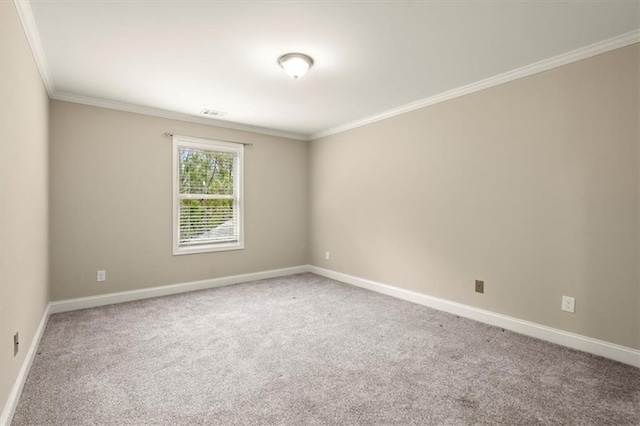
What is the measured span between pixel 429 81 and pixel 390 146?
108 centimetres

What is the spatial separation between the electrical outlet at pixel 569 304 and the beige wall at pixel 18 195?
3752mm

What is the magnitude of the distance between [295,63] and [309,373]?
2.38 m

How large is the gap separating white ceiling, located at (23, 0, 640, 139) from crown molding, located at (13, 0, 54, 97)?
3cm

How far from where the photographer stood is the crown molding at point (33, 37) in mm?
1997

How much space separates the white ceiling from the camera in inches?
81.6

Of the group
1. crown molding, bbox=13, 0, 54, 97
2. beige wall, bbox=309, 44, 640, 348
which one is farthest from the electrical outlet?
crown molding, bbox=13, 0, 54, 97

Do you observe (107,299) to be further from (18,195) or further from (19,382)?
(18,195)

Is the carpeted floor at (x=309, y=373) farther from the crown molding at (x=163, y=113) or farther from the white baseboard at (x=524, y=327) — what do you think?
the crown molding at (x=163, y=113)

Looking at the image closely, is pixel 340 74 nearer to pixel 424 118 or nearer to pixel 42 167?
pixel 424 118

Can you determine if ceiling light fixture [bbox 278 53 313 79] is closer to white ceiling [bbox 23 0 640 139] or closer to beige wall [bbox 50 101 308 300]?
white ceiling [bbox 23 0 640 139]

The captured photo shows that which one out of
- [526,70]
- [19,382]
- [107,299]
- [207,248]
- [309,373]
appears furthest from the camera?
[207,248]

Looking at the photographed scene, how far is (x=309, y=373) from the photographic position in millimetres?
2242

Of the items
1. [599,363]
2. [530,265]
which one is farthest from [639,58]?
[599,363]

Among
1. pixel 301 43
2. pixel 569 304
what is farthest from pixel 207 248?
pixel 569 304
